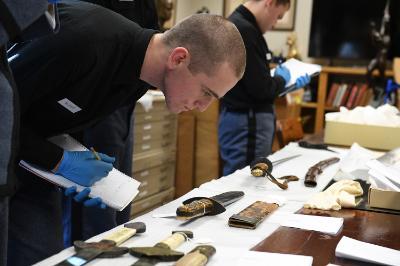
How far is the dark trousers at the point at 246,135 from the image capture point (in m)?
2.27

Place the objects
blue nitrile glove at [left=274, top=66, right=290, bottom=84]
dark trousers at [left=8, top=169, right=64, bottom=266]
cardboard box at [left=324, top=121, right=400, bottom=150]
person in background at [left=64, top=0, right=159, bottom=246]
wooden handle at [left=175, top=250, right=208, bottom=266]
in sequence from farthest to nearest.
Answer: blue nitrile glove at [left=274, top=66, right=290, bottom=84]
cardboard box at [left=324, top=121, right=400, bottom=150]
person in background at [left=64, top=0, right=159, bottom=246]
dark trousers at [left=8, top=169, right=64, bottom=266]
wooden handle at [left=175, top=250, right=208, bottom=266]

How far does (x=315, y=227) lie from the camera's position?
1117 millimetres

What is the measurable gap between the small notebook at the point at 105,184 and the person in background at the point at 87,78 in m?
0.02

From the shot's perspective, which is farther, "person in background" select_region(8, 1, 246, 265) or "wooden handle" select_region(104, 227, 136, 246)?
"person in background" select_region(8, 1, 246, 265)

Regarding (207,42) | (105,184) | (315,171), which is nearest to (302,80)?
(315,171)

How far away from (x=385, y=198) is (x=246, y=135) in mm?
1027

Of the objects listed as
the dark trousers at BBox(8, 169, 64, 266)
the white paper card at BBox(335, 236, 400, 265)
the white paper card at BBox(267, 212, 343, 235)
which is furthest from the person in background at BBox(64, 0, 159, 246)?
the white paper card at BBox(335, 236, 400, 265)

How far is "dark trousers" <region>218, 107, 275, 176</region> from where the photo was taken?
2268mm

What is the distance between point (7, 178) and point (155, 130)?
2550mm

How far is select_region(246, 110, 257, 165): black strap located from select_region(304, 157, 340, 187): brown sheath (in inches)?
17.1

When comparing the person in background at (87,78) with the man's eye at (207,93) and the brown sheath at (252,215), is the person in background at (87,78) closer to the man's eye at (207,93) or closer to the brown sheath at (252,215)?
the man's eye at (207,93)

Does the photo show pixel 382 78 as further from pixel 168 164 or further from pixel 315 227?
pixel 315 227

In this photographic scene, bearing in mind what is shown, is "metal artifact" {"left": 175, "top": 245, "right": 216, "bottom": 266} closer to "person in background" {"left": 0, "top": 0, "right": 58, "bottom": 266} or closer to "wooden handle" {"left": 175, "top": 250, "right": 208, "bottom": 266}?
"wooden handle" {"left": 175, "top": 250, "right": 208, "bottom": 266}

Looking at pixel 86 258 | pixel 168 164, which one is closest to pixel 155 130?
pixel 168 164
